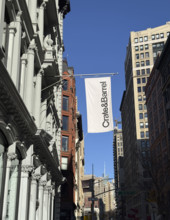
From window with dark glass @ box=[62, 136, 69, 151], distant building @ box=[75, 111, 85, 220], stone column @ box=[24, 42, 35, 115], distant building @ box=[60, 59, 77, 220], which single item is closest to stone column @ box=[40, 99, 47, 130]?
stone column @ box=[24, 42, 35, 115]

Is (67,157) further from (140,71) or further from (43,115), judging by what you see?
(140,71)

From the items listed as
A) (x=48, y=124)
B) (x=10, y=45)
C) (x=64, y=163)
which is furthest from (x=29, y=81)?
(x=64, y=163)

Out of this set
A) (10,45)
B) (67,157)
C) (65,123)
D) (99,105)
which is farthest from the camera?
(65,123)

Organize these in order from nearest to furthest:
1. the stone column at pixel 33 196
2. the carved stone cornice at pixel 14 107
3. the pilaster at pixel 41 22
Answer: the carved stone cornice at pixel 14 107 → the stone column at pixel 33 196 → the pilaster at pixel 41 22

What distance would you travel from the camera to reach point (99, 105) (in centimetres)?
2059

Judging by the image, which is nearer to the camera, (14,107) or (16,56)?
(14,107)

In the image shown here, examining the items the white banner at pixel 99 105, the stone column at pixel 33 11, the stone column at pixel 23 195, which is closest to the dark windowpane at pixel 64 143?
the white banner at pixel 99 105

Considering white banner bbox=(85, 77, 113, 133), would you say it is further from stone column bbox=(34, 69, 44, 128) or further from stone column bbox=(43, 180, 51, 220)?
stone column bbox=(43, 180, 51, 220)

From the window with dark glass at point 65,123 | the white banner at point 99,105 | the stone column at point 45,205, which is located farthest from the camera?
the window with dark glass at point 65,123

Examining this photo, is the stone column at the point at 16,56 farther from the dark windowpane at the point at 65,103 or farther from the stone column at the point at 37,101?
the dark windowpane at the point at 65,103

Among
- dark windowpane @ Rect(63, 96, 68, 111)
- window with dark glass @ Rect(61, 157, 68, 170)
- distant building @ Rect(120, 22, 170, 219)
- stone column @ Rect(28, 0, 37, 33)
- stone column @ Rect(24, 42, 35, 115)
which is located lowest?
window with dark glass @ Rect(61, 157, 68, 170)

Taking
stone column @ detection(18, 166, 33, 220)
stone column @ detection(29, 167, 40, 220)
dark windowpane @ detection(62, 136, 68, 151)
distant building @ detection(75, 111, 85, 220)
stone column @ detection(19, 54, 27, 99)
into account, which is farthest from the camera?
distant building @ detection(75, 111, 85, 220)

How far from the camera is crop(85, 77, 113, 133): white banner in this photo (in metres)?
20.1

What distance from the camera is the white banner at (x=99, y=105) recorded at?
20141 mm
